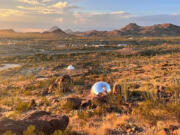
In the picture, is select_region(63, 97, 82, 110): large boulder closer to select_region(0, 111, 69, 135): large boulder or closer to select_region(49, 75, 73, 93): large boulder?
select_region(0, 111, 69, 135): large boulder

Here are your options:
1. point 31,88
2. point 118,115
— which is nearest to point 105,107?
point 118,115

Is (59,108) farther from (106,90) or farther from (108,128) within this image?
(108,128)

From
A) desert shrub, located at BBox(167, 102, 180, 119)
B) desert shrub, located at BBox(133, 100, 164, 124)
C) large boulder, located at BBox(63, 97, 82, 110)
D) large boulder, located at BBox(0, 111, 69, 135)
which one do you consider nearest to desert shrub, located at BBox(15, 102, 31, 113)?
large boulder, located at BBox(63, 97, 82, 110)

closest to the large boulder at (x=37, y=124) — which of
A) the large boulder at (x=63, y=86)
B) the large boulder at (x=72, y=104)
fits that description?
the large boulder at (x=72, y=104)

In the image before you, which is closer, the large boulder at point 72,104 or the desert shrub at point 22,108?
the large boulder at point 72,104

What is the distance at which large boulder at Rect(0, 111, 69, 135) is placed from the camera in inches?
185

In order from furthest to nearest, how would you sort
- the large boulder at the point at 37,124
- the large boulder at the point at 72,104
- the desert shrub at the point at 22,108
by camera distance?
the desert shrub at the point at 22,108, the large boulder at the point at 72,104, the large boulder at the point at 37,124

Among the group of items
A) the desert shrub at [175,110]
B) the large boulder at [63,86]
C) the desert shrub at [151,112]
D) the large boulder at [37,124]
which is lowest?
the large boulder at [63,86]

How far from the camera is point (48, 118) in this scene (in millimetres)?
5930

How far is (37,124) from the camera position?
17.2 ft

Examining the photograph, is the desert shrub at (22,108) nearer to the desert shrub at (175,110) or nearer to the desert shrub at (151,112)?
the desert shrub at (151,112)

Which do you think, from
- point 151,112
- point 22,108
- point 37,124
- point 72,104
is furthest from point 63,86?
point 37,124

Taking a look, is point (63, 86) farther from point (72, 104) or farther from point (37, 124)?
point (37, 124)

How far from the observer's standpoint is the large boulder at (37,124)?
15.4ft
